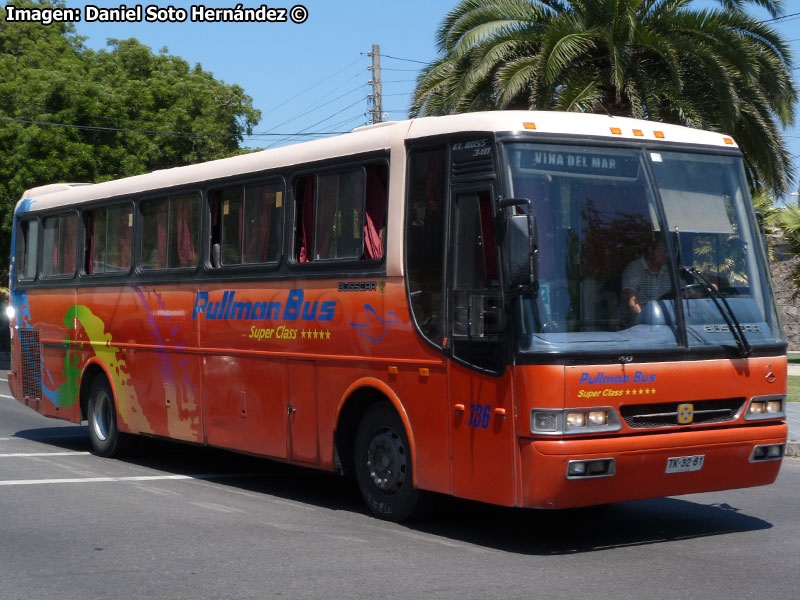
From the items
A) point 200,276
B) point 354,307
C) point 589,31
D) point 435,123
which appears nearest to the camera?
point 435,123

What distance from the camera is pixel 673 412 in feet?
26.2

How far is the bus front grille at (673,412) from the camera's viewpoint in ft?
25.6

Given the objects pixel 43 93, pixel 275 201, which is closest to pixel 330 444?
pixel 275 201

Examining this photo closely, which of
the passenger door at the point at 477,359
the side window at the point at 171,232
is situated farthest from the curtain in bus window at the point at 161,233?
the passenger door at the point at 477,359

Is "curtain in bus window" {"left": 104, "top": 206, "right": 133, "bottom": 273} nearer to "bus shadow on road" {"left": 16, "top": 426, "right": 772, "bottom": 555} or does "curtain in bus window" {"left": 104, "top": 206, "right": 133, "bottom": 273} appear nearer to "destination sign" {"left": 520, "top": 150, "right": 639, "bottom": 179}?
"bus shadow on road" {"left": 16, "top": 426, "right": 772, "bottom": 555}

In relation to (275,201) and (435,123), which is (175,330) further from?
(435,123)

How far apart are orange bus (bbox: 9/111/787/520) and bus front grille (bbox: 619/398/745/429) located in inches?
0.7

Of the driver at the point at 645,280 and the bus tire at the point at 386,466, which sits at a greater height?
the driver at the point at 645,280

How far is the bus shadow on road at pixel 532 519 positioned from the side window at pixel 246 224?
2.35 meters

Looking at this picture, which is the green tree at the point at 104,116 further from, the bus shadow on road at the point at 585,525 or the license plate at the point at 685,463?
the license plate at the point at 685,463

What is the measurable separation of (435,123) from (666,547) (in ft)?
11.9

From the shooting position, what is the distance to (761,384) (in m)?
8.38

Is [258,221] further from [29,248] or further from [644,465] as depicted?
[29,248]

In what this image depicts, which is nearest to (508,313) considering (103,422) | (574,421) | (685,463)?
(574,421)
